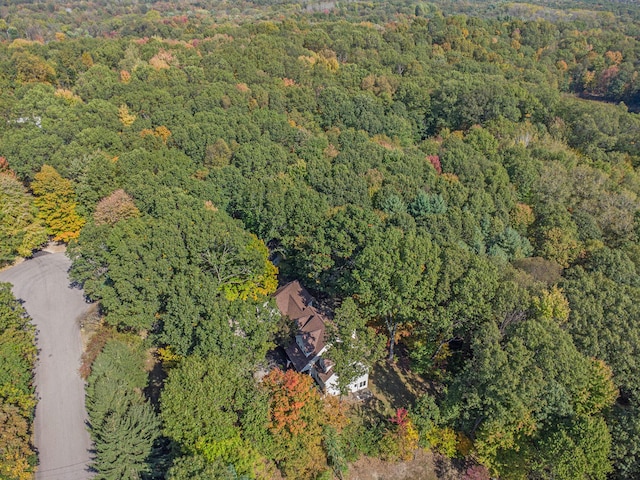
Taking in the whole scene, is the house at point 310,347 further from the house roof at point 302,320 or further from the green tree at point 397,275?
the green tree at point 397,275

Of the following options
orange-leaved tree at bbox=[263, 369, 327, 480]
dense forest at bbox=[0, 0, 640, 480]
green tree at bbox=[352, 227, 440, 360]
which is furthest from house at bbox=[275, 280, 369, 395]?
green tree at bbox=[352, 227, 440, 360]

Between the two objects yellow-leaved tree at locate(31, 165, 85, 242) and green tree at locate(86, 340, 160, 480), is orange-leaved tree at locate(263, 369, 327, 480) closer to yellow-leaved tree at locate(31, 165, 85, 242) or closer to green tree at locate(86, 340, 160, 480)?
green tree at locate(86, 340, 160, 480)

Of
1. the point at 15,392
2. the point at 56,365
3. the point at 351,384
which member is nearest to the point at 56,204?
the point at 56,365

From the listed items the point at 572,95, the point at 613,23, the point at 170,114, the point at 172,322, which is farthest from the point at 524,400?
the point at 613,23

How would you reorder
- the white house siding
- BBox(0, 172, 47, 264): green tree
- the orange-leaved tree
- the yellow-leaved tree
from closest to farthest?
1. the orange-leaved tree
2. the white house siding
3. BBox(0, 172, 47, 264): green tree
4. the yellow-leaved tree

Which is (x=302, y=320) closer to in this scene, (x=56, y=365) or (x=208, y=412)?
(x=208, y=412)

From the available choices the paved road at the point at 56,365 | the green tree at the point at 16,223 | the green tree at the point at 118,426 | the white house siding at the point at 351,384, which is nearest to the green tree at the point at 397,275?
the white house siding at the point at 351,384
